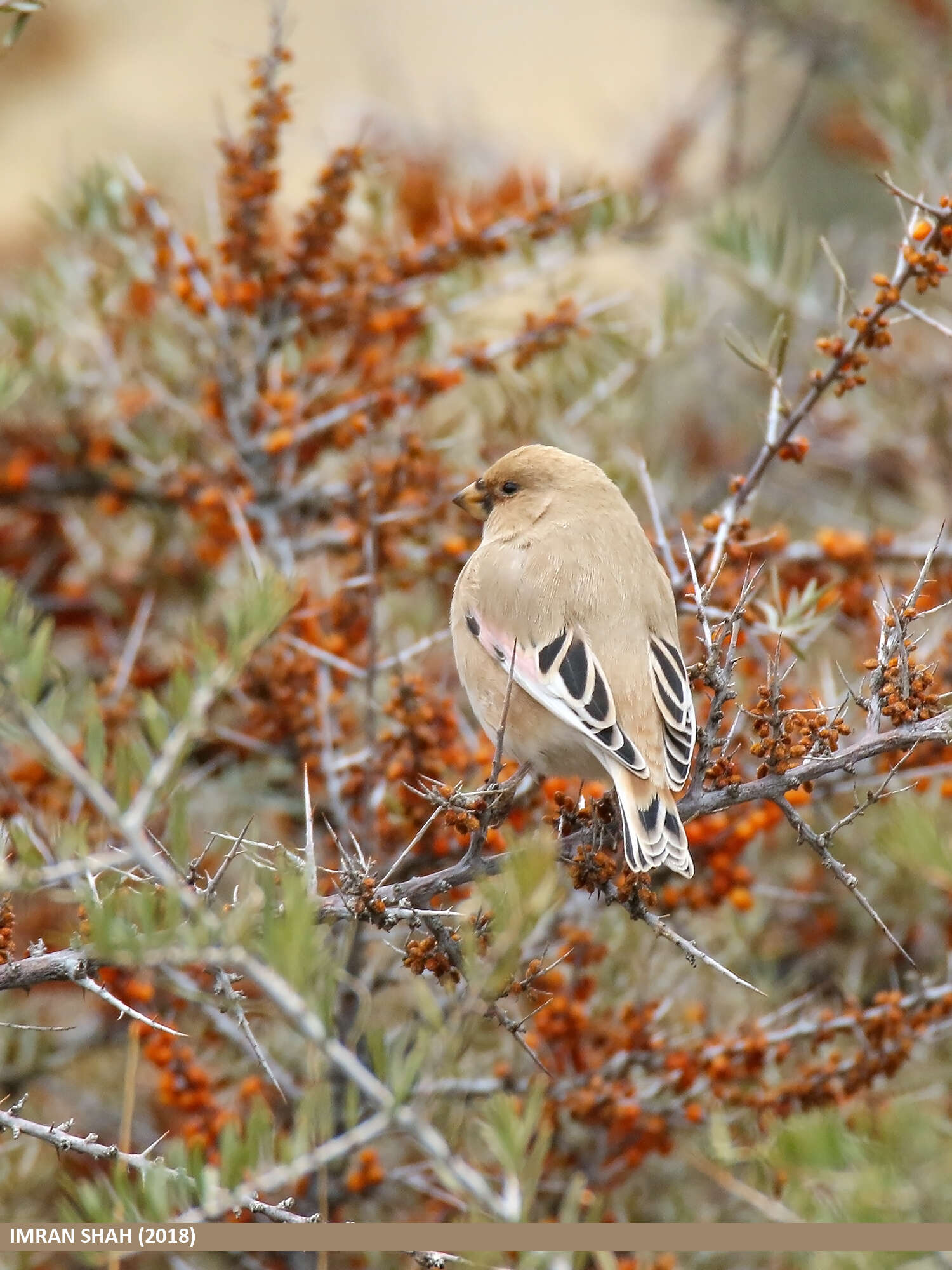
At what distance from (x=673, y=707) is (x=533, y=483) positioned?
0.77 m

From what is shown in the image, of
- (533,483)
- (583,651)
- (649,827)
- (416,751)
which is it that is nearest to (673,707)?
(583,651)

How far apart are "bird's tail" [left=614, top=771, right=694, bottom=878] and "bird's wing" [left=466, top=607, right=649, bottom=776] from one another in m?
0.05

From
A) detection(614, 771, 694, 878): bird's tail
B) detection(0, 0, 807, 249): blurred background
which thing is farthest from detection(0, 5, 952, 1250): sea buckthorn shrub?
detection(0, 0, 807, 249): blurred background

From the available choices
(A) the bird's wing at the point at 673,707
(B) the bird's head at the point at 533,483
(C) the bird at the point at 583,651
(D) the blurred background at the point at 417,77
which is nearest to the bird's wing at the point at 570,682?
(C) the bird at the point at 583,651

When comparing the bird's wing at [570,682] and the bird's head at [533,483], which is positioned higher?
the bird's head at [533,483]

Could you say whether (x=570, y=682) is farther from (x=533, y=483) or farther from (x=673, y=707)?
(x=533, y=483)

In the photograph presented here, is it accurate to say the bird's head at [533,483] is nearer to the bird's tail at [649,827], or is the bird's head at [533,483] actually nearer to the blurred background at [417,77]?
the bird's tail at [649,827]

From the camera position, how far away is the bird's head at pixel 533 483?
3146 mm

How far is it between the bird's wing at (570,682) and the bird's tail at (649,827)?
5 cm

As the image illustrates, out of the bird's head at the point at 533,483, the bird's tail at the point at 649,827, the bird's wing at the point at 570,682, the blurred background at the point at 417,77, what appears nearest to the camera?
the bird's tail at the point at 649,827

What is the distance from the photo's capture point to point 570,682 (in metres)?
2.69

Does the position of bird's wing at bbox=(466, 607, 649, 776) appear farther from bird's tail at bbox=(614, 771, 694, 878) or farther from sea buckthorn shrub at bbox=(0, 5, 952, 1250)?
sea buckthorn shrub at bbox=(0, 5, 952, 1250)

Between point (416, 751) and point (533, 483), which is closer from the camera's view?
point (416, 751)

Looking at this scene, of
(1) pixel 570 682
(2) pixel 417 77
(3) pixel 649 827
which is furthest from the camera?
(2) pixel 417 77
